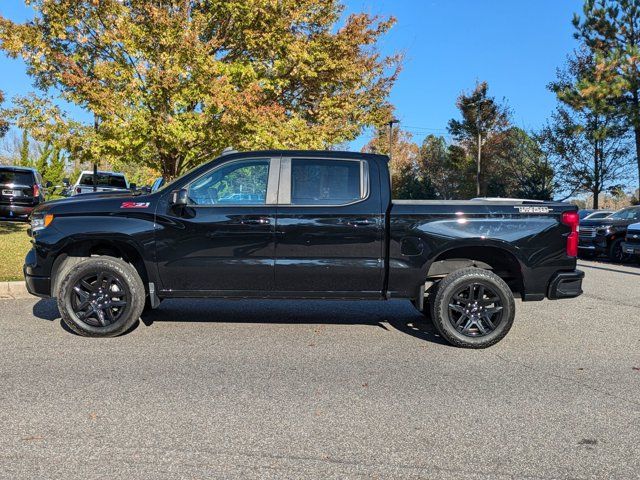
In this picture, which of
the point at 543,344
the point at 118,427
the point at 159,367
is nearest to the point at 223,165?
the point at 159,367

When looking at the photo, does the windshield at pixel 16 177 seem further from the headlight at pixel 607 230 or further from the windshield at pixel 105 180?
the headlight at pixel 607 230

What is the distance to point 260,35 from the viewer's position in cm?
1452

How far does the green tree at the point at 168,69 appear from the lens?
41.6 ft

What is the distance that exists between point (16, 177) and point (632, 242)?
17.9 m

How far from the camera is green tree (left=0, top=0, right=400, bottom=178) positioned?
12.7 m

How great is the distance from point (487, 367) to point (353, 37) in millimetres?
16575

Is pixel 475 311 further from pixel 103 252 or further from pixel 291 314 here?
pixel 103 252

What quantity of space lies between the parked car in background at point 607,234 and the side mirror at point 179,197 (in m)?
13.9

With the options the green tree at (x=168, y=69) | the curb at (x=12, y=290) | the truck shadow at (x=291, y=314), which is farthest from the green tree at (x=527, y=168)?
the curb at (x=12, y=290)

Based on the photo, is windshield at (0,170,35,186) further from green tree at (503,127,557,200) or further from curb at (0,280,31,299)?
green tree at (503,127,557,200)

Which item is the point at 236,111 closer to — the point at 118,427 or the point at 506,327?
the point at 506,327

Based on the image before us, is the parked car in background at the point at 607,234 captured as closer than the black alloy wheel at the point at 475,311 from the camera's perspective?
No

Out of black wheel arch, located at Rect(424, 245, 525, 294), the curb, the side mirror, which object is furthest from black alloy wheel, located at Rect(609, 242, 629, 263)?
the curb

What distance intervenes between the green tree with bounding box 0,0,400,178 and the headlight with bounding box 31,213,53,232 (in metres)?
7.21
